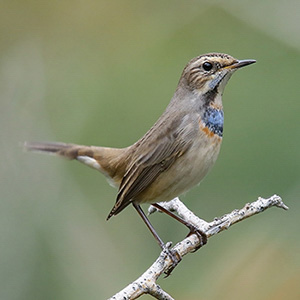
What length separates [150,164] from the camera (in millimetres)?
5414

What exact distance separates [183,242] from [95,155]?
4.66 ft

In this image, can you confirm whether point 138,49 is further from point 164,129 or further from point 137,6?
point 164,129

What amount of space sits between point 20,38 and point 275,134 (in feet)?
11.2

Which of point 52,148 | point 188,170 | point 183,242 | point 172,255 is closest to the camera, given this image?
point 172,255

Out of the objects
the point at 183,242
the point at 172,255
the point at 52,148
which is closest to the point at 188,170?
the point at 183,242

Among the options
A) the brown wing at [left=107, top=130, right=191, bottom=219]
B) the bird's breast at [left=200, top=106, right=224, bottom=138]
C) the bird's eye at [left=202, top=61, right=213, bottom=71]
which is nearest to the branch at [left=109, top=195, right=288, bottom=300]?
the brown wing at [left=107, top=130, right=191, bottom=219]

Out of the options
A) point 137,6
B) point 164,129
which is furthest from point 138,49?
point 164,129

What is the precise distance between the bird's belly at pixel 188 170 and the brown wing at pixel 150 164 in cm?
4

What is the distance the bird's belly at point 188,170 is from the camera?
17.1 ft

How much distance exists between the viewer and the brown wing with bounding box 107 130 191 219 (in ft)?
17.4

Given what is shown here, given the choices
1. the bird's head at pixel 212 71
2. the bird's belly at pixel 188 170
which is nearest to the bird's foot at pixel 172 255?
the bird's belly at pixel 188 170

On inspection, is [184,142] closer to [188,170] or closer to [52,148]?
[188,170]

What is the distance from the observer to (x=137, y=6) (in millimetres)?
8164

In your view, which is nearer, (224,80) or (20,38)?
(224,80)
